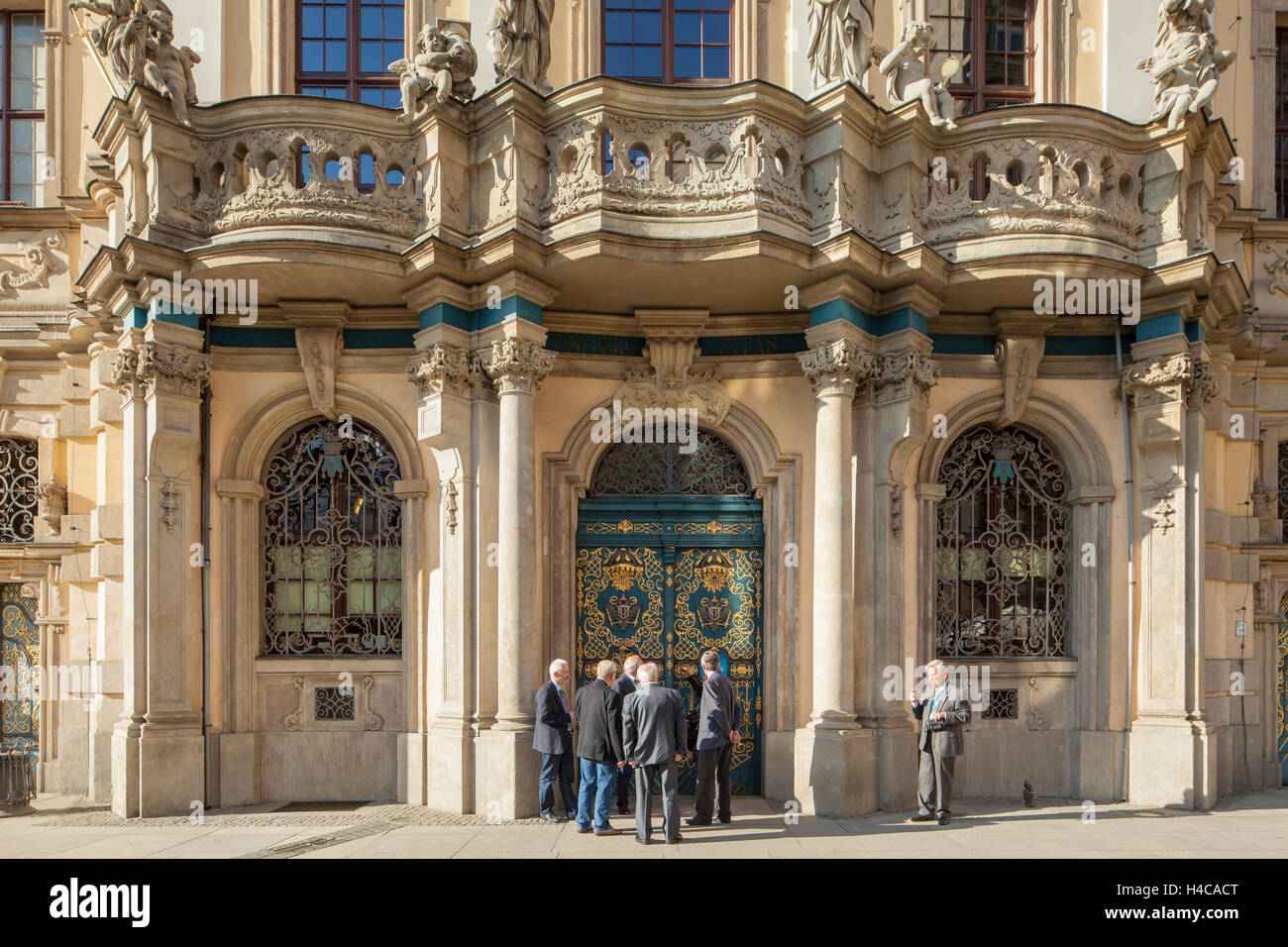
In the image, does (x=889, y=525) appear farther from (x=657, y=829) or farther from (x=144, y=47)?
(x=144, y=47)

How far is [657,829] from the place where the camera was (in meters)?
9.83

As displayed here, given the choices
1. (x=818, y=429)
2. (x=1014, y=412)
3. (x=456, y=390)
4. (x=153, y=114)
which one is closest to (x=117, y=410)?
(x=153, y=114)

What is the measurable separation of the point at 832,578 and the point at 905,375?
2171 mm

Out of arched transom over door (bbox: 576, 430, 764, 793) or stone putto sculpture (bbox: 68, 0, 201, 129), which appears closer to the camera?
stone putto sculpture (bbox: 68, 0, 201, 129)

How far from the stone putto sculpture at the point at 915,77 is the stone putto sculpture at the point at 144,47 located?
713 centimetres

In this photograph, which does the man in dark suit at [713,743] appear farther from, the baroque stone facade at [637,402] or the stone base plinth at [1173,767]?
the stone base plinth at [1173,767]

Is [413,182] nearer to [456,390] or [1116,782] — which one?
[456,390]

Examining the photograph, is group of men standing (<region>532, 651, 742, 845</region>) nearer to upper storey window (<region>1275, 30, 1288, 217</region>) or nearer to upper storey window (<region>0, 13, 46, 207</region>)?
upper storey window (<region>0, 13, 46, 207</region>)

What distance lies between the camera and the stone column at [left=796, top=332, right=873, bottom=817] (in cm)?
1041

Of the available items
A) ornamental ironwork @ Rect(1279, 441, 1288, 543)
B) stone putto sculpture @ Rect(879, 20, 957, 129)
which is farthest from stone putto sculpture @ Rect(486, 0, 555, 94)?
ornamental ironwork @ Rect(1279, 441, 1288, 543)

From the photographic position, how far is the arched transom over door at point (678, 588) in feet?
38.4

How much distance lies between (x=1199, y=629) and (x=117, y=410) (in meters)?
12.0

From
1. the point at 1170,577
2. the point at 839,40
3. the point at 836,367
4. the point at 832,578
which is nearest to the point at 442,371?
the point at 836,367

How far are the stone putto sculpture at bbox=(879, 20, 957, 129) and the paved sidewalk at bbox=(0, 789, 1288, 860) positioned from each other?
6942 mm
